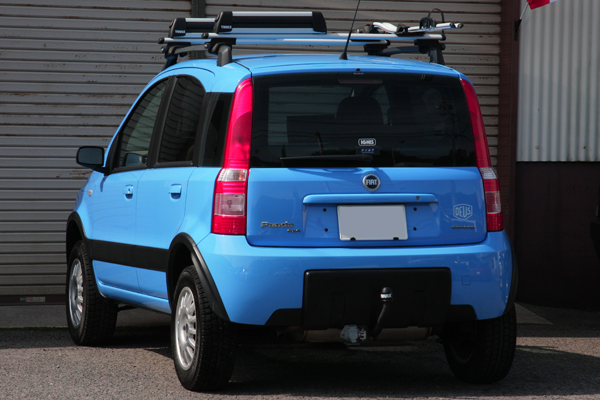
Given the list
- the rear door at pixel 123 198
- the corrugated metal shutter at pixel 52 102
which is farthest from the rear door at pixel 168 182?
the corrugated metal shutter at pixel 52 102

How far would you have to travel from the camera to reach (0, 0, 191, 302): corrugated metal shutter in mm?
8133

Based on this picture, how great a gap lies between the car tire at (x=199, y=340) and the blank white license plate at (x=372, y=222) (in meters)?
0.79

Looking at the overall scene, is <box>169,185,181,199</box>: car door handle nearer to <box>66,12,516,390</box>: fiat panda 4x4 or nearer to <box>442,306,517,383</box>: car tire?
Answer: <box>66,12,516,390</box>: fiat panda 4x4

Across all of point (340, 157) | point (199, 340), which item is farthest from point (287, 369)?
point (340, 157)

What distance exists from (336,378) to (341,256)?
1174 millimetres

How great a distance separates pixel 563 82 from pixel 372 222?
4.82 metres

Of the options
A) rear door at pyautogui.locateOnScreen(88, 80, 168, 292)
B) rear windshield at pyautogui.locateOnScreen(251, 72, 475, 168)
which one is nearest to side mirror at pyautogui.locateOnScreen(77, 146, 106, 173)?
rear door at pyautogui.locateOnScreen(88, 80, 168, 292)

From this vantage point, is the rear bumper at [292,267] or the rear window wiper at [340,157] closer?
the rear bumper at [292,267]

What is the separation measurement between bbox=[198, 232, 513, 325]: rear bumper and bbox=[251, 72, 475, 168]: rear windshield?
1.46 ft

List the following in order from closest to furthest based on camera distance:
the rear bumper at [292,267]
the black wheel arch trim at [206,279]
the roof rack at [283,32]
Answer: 1. the rear bumper at [292,267]
2. the black wheel arch trim at [206,279]
3. the roof rack at [283,32]

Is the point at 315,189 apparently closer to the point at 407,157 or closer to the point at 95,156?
the point at 407,157

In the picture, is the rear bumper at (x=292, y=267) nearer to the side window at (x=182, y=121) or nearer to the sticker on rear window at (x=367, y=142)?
the sticker on rear window at (x=367, y=142)

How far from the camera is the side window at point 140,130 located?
5328mm

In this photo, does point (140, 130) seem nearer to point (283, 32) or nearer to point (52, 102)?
point (283, 32)
